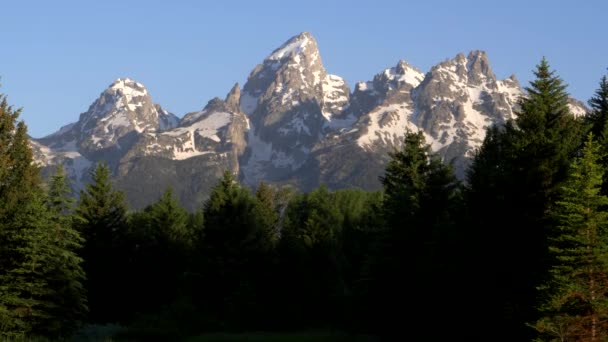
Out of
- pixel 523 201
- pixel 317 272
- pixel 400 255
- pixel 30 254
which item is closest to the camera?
pixel 523 201

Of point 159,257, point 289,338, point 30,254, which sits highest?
point 159,257

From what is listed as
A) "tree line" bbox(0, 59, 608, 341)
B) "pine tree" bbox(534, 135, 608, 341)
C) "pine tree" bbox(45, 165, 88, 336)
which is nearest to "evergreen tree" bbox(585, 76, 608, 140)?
"tree line" bbox(0, 59, 608, 341)

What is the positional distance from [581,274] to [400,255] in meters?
17.5

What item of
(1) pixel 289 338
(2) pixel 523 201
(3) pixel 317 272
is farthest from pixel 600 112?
(3) pixel 317 272

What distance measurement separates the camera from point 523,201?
34.2 meters

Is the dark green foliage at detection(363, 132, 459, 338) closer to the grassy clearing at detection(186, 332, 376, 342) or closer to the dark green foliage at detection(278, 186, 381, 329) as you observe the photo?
the grassy clearing at detection(186, 332, 376, 342)

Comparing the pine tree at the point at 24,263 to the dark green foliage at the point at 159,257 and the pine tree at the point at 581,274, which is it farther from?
the dark green foliage at the point at 159,257

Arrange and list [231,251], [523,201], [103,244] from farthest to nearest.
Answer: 1. [231,251]
2. [103,244]
3. [523,201]

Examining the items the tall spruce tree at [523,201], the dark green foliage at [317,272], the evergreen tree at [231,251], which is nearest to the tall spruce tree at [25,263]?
the tall spruce tree at [523,201]

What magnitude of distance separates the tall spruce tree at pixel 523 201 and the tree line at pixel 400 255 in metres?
0.07

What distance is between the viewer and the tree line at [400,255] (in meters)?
26.3

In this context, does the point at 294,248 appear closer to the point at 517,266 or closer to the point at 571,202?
the point at 517,266

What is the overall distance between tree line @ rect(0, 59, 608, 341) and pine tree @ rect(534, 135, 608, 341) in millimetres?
59

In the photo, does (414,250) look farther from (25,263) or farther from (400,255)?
(25,263)
